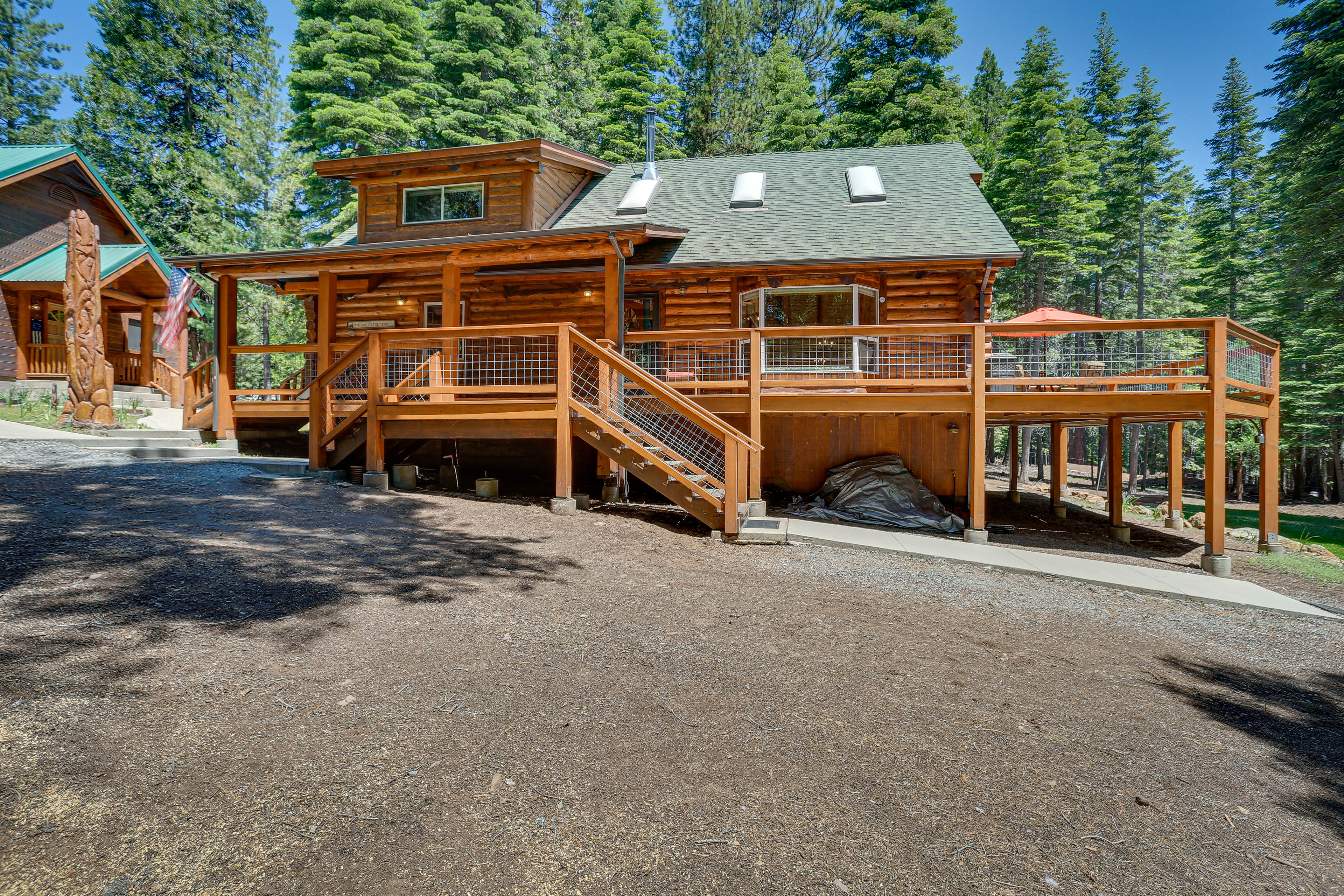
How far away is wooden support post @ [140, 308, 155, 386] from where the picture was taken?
1916cm

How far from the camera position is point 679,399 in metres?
7.54

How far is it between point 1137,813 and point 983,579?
4013 mm

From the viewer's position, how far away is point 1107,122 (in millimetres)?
27953

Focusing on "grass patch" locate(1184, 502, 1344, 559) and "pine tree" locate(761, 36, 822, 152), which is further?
"pine tree" locate(761, 36, 822, 152)

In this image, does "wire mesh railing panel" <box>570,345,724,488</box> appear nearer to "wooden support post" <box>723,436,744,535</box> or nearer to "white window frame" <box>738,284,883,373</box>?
"wooden support post" <box>723,436,744,535</box>

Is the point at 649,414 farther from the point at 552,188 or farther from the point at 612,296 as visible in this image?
the point at 552,188

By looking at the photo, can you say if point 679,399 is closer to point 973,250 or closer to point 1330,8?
point 973,250

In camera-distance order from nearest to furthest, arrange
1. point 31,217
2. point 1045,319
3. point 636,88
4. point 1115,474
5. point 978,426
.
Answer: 1. point 978,426
2. point 1045,319
3. point 1115,474
4. point 31,217
5. point 636,88

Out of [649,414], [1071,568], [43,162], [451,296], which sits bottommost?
[1071,568]

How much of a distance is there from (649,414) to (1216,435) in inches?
309

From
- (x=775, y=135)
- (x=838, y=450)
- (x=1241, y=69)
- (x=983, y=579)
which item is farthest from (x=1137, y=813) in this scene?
(x=1241, y=69)

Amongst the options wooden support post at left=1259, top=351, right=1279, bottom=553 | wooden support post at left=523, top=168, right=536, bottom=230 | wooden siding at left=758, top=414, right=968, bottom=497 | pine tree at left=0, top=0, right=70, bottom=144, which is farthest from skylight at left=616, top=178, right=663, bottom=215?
pine tree at left=0, top=0, right=70, bottom=144

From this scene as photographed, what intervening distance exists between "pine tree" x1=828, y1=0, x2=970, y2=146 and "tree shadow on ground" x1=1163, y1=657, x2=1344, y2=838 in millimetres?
23260

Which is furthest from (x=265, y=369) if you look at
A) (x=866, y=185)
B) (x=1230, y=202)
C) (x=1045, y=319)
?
(x=1230, y=202)
